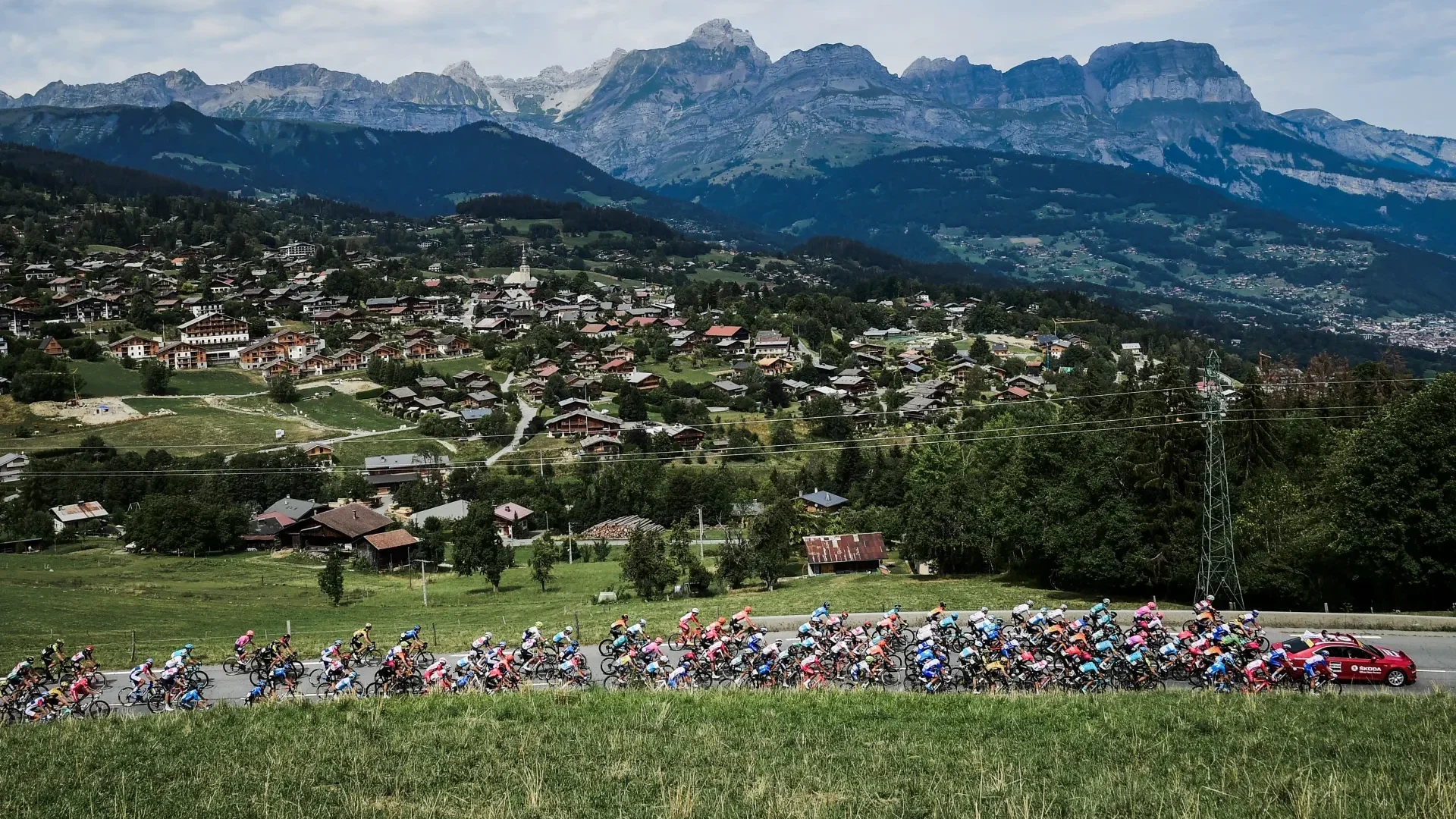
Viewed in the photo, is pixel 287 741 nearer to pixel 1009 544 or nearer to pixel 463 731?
pixel 463 731

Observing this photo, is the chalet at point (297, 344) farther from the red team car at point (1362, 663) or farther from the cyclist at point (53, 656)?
the red team car at point (1362, 663)

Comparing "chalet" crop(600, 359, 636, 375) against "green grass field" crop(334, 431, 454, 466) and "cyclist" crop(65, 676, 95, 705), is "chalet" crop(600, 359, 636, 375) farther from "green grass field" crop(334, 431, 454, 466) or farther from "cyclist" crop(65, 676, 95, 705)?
"cyclist" crop(65, 676, 95, 705)

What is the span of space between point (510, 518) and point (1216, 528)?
48.9m

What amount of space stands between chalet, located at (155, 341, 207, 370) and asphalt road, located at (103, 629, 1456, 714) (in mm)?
99524

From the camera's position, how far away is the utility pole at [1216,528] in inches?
1308

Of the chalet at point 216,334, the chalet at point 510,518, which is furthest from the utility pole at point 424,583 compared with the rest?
the chalet at point 216,334

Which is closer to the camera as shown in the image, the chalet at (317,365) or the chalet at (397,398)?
the chalet at (397,398)

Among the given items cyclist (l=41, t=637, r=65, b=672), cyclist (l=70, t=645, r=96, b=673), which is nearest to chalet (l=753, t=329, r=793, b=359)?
cyclist (l=70, t=645, r=96, b=673)

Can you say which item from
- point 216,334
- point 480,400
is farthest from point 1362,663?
point 216,334

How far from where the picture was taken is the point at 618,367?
407 feet

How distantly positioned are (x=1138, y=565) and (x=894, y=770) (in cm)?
2626

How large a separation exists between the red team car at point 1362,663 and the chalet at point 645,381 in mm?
91724

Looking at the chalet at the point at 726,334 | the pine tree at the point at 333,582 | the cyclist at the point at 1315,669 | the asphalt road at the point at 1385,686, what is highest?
the chalet at the point at 726,334

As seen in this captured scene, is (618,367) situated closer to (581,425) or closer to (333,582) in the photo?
(581,425)
